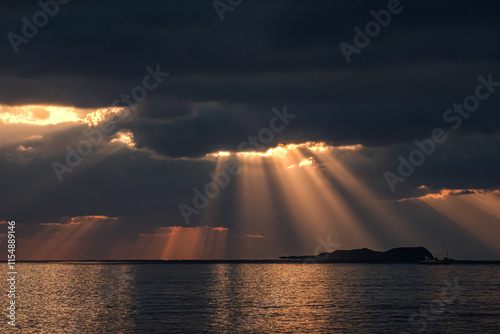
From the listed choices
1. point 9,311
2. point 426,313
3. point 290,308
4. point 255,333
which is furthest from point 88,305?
point 426,313

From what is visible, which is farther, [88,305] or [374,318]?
[88,305]

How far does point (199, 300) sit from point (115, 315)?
29.5m

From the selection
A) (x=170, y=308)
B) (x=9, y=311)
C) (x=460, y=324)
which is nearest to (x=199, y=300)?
(x=170, y=308)

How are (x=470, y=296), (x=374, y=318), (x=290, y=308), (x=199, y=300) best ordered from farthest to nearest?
1. (x=470, y=296)
2. (x=199, y=300)
3. (x=290, y=308)
4. (x=374, y=318)

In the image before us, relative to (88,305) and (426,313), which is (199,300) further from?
(426,313)

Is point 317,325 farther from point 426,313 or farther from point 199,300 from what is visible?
point 199,300

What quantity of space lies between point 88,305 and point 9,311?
52.5ft

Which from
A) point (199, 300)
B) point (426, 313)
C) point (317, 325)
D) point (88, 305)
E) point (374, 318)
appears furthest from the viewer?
point (199, 300)

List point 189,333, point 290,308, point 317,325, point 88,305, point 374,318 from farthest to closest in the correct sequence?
point 88,305 < point 290,308 < point 374,318 < point 317,325 < point 189,333

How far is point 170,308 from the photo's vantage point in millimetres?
105750

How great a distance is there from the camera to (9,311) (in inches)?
4011

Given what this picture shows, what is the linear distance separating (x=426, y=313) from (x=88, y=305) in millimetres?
61593

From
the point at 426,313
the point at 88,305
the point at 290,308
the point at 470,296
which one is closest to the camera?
the point at 426,313

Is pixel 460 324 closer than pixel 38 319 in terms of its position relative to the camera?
Yes
